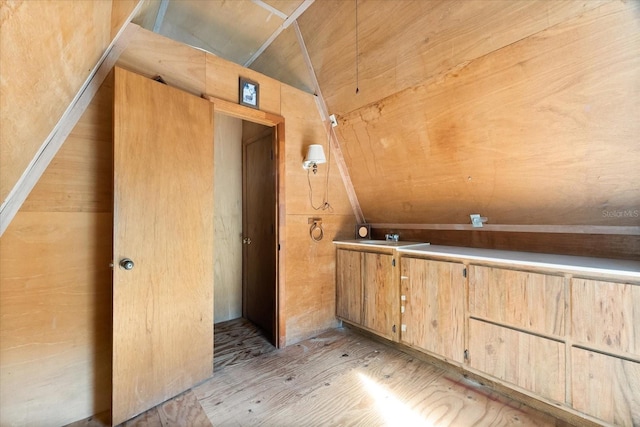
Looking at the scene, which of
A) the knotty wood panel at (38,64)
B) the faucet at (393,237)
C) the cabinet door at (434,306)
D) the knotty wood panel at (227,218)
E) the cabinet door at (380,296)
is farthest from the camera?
the knotty wood panel at (227,218)

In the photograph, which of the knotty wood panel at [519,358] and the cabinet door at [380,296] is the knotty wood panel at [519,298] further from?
the cabinet door at [380,296]

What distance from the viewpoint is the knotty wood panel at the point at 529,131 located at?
1.41 meters

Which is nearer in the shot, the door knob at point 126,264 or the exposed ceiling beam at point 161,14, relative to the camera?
the door knob at point 126,264

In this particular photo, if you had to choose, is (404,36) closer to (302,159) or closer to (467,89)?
(467,89)

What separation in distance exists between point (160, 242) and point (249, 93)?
1.44 meters

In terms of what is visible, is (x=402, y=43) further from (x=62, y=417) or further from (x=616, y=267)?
(x=62, y=417)

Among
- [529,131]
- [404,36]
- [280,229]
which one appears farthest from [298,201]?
[529,131]

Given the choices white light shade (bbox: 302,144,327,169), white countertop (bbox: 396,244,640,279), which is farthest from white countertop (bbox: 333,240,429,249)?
white light shade (bbox: 302,144,327,169)

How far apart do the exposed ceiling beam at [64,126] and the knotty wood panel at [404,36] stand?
4.53 feet

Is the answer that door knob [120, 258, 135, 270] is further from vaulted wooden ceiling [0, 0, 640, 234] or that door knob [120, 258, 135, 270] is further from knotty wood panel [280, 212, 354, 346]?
knotty wood panel [280, 212, 354, 346]

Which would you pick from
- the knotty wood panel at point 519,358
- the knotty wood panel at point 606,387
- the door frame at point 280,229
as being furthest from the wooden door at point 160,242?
the knotty wood panel at point 606,387

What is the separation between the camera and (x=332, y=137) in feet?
9.64

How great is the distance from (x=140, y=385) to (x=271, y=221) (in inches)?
66.8

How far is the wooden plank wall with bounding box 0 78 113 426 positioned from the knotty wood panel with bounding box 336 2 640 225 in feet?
6.99
